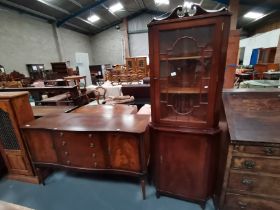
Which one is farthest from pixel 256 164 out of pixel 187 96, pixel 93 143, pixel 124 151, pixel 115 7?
pixel 115 7

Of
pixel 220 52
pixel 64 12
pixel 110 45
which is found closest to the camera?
pixel 220 52

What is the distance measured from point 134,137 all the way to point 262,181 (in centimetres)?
115

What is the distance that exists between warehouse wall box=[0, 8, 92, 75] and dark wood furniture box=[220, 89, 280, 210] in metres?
7.63

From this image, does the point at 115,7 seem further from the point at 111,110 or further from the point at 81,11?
the point at 111,110

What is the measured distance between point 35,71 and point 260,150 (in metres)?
8.40

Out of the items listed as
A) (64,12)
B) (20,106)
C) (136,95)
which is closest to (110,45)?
(64,12)

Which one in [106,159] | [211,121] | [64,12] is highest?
[64,12]

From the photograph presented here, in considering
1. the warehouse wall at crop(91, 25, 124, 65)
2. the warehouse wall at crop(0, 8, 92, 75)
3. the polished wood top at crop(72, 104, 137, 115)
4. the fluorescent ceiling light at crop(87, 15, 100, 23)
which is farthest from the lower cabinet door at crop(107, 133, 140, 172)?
the warehouse wall at crop(91, 25, 124, 65)

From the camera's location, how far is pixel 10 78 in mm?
5488

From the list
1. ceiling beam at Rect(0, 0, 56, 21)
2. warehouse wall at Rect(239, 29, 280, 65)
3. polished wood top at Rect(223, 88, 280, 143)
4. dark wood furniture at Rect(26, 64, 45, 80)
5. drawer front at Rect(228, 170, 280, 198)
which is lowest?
drawer front at Rect(228, 170, 280, 198)

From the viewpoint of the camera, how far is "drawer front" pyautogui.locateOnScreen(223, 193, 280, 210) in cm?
132

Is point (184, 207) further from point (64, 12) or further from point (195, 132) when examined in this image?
point (64, 12)

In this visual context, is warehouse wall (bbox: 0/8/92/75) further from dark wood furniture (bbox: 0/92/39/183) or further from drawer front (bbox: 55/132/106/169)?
drawer front (bbox: 55/132/106/169)

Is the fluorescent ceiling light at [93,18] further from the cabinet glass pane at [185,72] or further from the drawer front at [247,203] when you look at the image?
the drawer front at [247,203]
